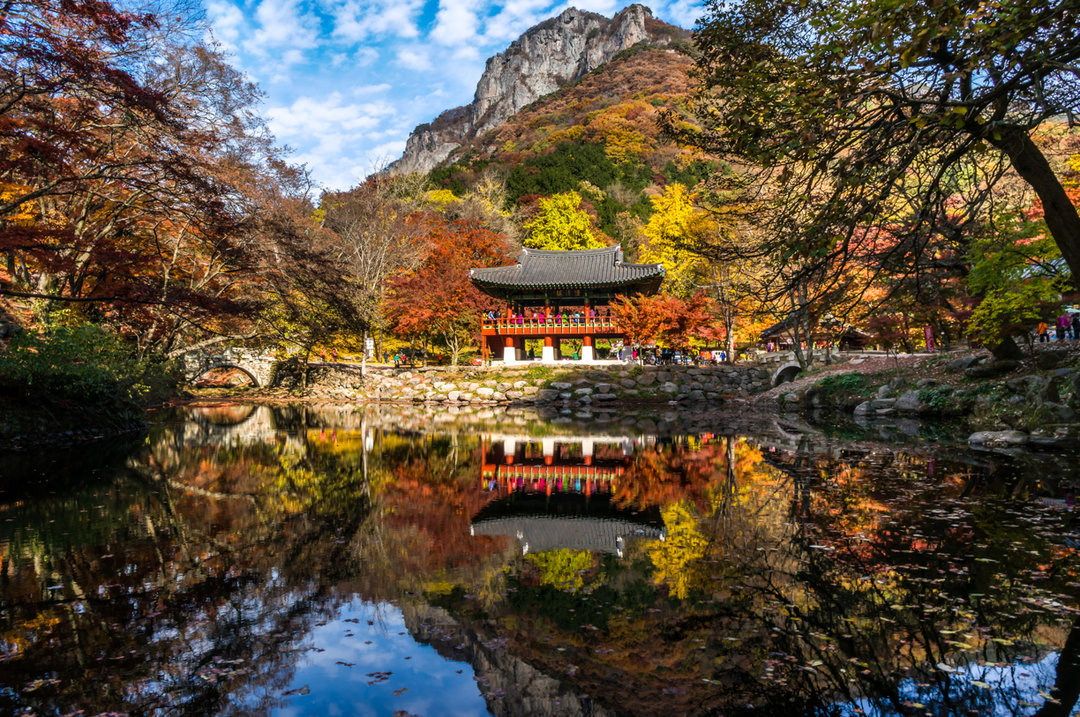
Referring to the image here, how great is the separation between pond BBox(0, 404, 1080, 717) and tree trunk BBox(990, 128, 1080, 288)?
8.96 ft

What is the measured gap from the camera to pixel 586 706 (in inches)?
113

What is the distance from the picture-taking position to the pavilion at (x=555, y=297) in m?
30.8

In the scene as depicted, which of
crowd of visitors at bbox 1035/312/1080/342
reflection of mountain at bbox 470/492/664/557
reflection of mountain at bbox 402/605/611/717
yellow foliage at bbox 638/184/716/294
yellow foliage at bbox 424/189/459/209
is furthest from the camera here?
yellow foliage at bbox 424/189/459/209

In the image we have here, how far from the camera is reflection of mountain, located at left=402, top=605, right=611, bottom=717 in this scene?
2879 millimetres

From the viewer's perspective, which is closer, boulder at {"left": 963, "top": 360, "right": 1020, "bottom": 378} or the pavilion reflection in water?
the pavilion reflection in water

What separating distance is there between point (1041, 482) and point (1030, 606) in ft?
16.5

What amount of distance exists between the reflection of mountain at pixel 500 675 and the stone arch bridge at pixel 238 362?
27.8m

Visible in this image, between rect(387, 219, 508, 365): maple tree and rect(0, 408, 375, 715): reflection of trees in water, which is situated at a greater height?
rect(387, 219, 508, 365): maple tree

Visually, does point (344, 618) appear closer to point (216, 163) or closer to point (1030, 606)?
point (1030, 606)

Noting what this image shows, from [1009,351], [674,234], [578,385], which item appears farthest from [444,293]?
[1009,351]

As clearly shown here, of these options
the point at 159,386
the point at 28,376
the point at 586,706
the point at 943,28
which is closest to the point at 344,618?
the point at 586,706

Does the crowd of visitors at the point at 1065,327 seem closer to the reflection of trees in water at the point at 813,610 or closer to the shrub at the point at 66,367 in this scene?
the reflection of trees in water at the point at 813,610

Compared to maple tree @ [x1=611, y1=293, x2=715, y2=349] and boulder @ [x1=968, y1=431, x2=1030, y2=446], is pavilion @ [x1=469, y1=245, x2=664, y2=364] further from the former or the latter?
boulder @ [x1=968, y1=431, x2=1030, y2=446]

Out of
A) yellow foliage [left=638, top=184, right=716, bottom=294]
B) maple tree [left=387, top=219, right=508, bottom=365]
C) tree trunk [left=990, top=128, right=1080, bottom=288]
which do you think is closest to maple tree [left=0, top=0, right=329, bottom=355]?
maple tree [left=387, top=219, right=508, bottom=365]
